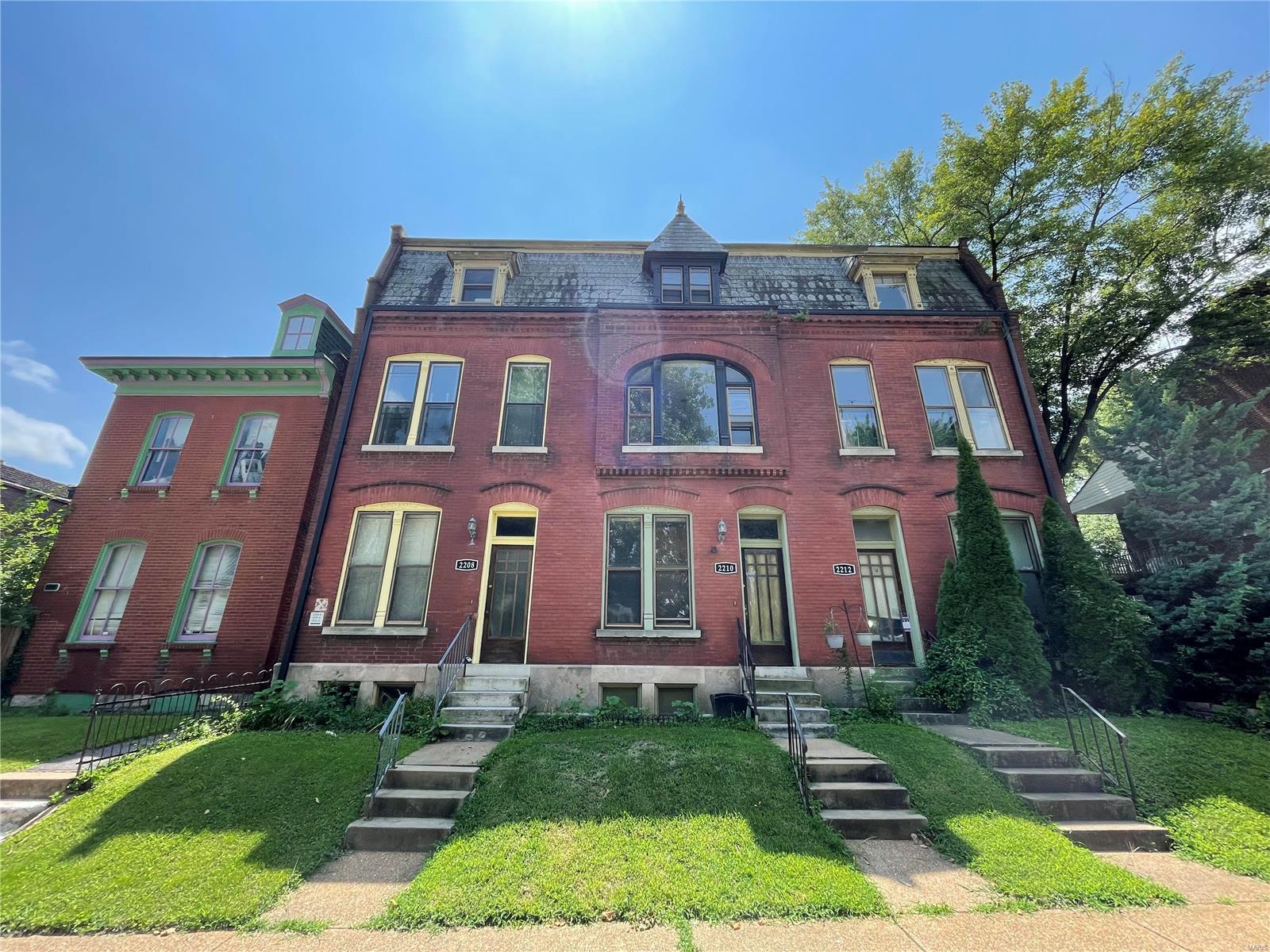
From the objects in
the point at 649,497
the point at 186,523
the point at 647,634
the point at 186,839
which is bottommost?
the point at 186,839

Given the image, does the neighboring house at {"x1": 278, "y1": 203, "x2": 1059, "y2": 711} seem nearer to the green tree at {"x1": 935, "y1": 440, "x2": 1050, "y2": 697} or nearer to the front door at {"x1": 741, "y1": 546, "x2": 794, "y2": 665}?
the front door at {"x1": 741, "y1": 546, "x2": 794, "y2": 665}

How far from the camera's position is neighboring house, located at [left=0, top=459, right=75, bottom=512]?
1230 cm

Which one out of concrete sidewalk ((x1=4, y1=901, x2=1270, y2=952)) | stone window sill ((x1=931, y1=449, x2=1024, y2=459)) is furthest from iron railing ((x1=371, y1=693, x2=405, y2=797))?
stone window sill ((x1=931, y1=449, x2=1024, y2=459))

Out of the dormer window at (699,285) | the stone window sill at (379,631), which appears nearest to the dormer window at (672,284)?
the dormer window at (699,285)

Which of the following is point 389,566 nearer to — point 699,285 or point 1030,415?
point 699,285

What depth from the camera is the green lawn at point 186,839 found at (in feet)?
12.6

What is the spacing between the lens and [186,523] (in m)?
11.0

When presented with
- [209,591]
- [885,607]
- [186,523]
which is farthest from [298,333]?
[885,607]

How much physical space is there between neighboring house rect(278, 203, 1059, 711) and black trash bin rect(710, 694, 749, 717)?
1.23 ft

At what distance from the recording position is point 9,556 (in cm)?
1026

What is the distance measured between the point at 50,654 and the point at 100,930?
33.8 ft

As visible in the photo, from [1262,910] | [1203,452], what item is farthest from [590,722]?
[1203,452]

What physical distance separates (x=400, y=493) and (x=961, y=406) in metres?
12.9

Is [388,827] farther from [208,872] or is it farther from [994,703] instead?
[994,703]
